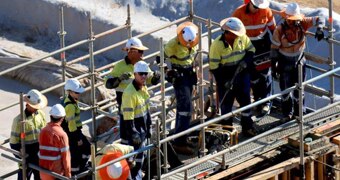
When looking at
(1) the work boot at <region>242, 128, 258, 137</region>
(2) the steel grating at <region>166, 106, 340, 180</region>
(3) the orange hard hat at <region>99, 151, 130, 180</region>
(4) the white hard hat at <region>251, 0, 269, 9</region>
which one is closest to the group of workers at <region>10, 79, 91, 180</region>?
Answer: (3) the orange hard hat at <region>99, 151, 130, 180</region>

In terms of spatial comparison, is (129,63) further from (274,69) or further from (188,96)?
(274,69)

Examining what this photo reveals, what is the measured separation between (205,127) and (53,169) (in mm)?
2956

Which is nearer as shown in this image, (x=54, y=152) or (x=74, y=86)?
(x=54, y=152)

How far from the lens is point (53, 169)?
782 inches

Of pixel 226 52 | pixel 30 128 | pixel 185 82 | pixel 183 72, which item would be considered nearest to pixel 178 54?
pixel 183 72

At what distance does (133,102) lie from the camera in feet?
66.2

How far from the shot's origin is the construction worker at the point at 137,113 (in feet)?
66.0

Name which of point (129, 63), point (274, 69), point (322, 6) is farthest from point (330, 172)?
point (322, 6)

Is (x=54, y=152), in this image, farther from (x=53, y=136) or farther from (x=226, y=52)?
(x=226, y=52)

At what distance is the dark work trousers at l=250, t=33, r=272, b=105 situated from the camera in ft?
74.8

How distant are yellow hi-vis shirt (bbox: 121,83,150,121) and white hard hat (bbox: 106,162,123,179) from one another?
104 centimetres

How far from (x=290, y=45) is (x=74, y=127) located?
3.96 metres

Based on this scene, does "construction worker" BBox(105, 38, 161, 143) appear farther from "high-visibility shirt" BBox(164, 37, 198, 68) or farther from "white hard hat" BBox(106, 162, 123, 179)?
"white hard hat" BBox(106, 162, 123, 179)

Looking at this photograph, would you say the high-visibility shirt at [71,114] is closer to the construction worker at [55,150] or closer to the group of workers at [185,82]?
the group of workers at [185,82]
